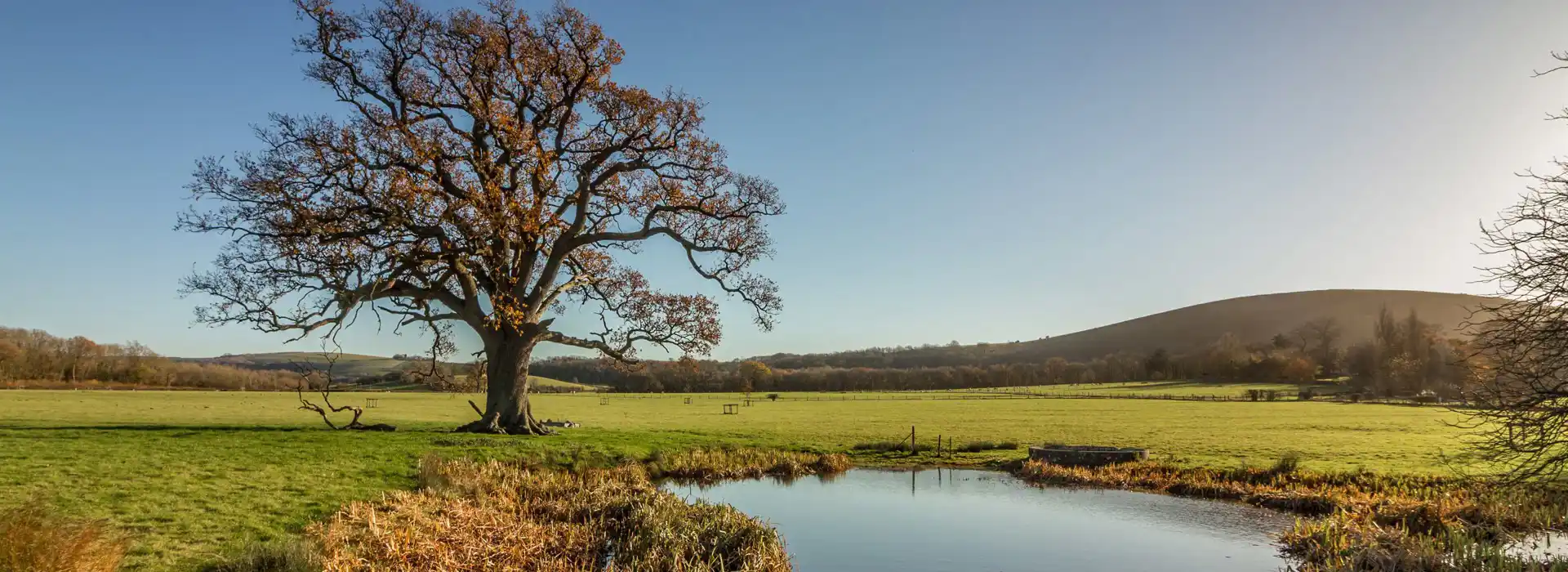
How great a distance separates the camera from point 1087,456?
32125 mm

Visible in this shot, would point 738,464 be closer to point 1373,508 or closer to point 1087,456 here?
point 1087,456

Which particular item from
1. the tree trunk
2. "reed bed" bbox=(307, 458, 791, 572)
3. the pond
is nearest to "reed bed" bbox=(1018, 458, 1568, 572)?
the pond

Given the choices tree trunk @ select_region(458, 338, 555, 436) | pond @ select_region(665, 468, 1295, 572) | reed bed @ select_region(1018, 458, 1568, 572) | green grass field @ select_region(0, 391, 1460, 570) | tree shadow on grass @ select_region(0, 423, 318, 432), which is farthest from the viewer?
tree trunk @ select_region(458, 338, 555, 436)

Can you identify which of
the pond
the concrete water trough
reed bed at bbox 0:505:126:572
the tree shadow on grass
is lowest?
the pond

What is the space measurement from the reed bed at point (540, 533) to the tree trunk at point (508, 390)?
414 inches

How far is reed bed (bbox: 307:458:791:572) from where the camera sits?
1426cm

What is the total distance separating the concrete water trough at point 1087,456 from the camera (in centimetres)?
3173

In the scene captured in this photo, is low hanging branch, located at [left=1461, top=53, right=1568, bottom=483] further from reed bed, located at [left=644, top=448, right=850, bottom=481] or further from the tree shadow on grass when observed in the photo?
the tree shadow on grass

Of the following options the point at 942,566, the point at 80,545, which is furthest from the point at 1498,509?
the point at 80,545

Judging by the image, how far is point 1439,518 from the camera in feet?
61.7

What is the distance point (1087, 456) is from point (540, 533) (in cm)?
2229

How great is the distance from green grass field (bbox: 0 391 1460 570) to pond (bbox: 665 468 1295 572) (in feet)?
24.9

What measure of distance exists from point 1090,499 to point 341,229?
85.5 feet

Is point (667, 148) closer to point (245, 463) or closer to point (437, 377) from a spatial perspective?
point (437, 377)
